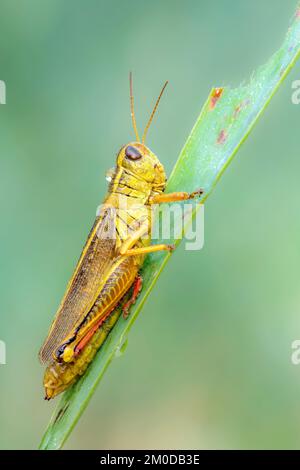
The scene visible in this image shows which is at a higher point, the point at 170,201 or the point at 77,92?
the point at 77,92

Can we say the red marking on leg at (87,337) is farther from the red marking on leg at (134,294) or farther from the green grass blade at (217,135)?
the green grass blade at (217,135)

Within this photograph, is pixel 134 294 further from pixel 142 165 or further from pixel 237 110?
pixel 237 110

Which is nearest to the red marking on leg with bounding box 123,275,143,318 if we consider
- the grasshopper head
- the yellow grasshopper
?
the yellow grasshopper

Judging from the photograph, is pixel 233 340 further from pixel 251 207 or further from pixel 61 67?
pixel 61 67

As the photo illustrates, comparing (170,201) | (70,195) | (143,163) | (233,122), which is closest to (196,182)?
(233,122)

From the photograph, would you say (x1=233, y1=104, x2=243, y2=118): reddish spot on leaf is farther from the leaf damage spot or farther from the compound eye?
the leaf damage spot

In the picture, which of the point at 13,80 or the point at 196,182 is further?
the point at 13,80

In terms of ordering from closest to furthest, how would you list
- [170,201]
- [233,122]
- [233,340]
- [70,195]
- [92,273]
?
1. [233,122]
2. [170,201]
3. [92,273]
4. [233,340]
5. [70,195]
